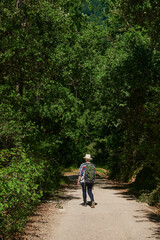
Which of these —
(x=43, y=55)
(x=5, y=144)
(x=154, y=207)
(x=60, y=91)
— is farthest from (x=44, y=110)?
(x=154, y=207)

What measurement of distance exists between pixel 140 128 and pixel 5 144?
9.36m

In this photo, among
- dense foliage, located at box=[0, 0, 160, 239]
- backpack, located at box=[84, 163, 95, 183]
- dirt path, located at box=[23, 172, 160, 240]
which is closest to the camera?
dirt path, located at box=[23, 172, 160, 240]

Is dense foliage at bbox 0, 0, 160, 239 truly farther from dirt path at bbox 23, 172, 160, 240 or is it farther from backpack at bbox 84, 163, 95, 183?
backpack at bbox 84, 163, 95, 183

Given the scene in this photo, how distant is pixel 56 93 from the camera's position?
49.9ft

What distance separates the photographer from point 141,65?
703 inches

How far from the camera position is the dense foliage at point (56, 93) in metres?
9.14

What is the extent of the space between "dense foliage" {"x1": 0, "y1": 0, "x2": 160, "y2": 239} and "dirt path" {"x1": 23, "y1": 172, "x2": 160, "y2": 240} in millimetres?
858

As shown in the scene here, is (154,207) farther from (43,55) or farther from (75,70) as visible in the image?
(75,70)

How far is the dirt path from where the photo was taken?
26.4 ft

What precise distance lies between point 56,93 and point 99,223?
715 cm

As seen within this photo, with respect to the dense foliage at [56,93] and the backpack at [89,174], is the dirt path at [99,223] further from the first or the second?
the backpack at [89,174]

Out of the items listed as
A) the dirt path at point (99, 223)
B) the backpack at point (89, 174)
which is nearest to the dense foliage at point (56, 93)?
the dirt path at point (99, 223)

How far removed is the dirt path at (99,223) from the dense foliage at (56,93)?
0.86 meters

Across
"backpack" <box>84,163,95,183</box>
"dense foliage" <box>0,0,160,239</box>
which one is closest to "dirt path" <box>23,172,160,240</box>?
"dense foliage" <box>0,0,160,239</box>
